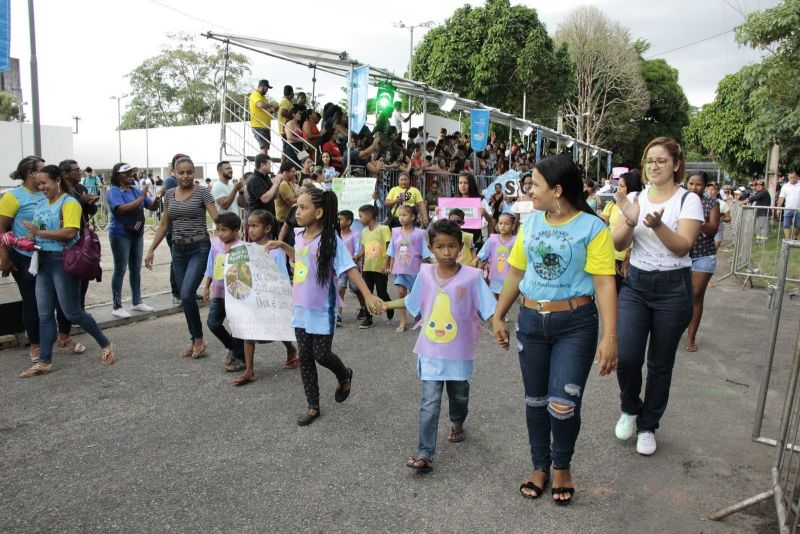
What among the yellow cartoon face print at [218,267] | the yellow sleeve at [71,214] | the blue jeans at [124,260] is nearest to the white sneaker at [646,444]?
the yellow cartoon face print at [218,267]

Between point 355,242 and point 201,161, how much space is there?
98.5 ft

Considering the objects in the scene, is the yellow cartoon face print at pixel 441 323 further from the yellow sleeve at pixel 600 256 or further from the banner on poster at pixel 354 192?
the banner on poster at pixel 354 192

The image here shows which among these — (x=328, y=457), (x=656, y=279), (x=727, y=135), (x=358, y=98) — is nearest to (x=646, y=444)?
(x=656, y=279)

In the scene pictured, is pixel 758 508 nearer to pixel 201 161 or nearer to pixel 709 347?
pixel 709 347

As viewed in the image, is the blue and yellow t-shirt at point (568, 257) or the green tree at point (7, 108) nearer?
the blue and yellow t-shirt at point (568, 257)

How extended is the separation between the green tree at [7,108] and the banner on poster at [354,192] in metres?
57.6

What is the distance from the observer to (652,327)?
3.79m

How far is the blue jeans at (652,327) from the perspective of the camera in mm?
3674

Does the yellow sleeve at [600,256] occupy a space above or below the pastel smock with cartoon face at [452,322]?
above

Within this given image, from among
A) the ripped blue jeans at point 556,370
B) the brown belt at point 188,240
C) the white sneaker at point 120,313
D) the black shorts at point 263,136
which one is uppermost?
the black shorts at point 263,136

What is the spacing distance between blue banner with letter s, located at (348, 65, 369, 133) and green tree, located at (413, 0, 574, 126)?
64.0 ft

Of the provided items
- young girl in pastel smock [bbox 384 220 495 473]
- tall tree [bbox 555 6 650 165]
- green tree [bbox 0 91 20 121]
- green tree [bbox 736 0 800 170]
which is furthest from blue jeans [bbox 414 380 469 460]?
green tree [bbox 0 91 20 121]

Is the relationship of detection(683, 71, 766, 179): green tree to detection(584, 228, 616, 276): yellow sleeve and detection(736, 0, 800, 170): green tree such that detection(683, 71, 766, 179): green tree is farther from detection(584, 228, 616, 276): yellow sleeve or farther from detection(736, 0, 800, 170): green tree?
detection(584, 228, 616, 276): yellow sleeve

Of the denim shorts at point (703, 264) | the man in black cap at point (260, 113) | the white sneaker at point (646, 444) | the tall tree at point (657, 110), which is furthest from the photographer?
the tall tree at point (657, 110)
